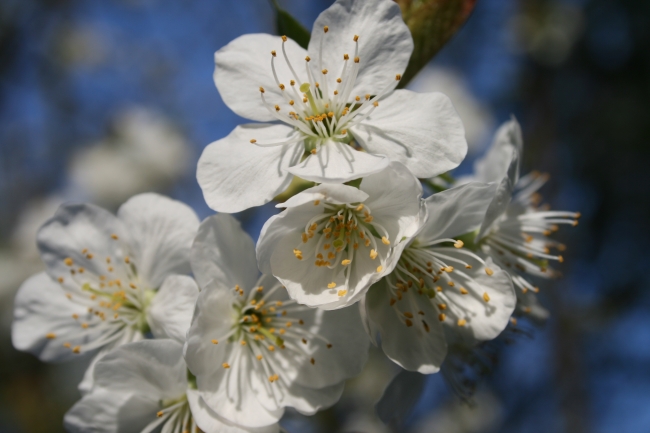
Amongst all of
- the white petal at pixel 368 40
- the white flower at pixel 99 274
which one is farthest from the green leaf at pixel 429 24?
the white flower at pixel 99 274

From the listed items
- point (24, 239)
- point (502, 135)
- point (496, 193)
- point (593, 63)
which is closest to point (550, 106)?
point (593, 63)

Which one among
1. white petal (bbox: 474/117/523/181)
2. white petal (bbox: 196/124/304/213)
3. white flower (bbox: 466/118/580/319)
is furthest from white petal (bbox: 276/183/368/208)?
white petal (bbox: 474/117/523/181)

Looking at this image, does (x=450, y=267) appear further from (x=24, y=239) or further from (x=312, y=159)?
(x=24, y=239)

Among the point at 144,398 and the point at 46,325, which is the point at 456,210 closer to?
the point at 144,398

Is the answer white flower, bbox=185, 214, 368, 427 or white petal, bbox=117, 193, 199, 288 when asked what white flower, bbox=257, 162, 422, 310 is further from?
white petal, bbox=117, 193, 199, 288

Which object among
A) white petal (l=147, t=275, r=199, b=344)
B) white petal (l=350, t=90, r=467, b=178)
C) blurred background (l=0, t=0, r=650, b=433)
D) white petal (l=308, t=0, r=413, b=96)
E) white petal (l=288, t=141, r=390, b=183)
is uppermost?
white petal (l=308, t=0, r=413, b=96)

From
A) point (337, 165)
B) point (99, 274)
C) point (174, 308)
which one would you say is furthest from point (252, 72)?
point (99, 274)
